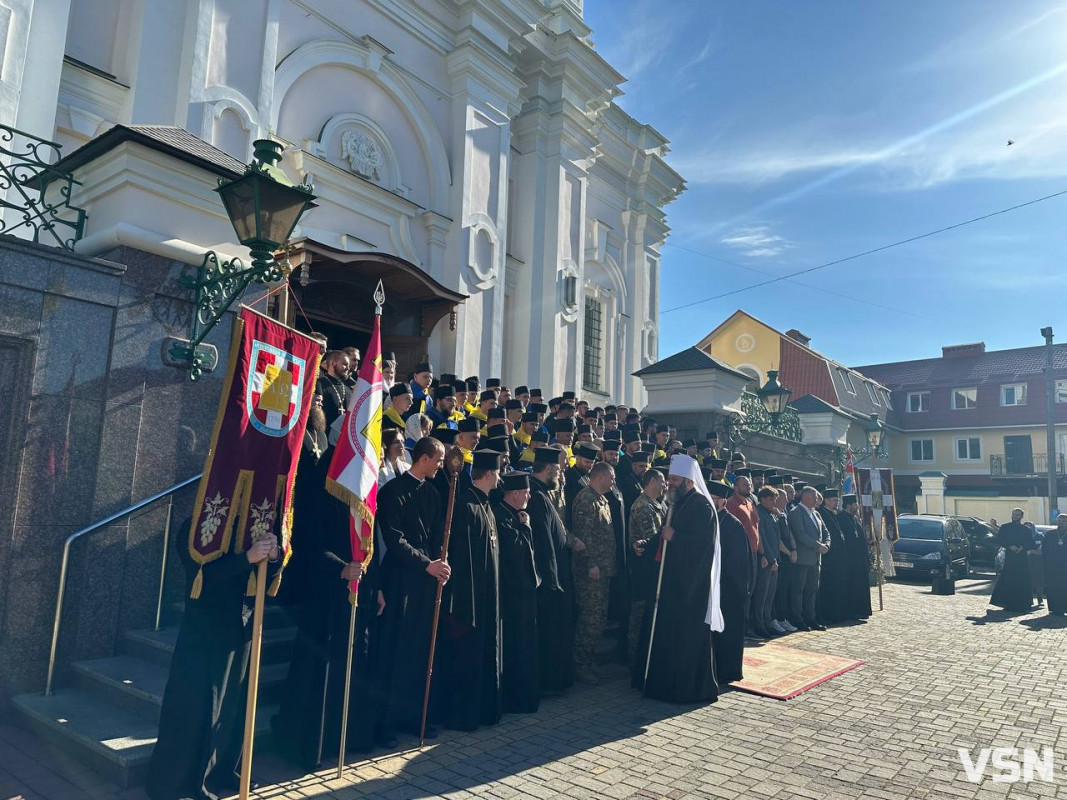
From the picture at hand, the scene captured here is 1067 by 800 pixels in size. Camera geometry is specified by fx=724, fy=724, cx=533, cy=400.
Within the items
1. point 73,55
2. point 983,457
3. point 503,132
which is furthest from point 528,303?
point 983,457

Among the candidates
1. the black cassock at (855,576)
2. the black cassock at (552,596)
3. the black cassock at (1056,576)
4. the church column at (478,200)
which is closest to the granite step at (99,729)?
the black cassock at (552,596)

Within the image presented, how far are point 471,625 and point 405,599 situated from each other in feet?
1.75

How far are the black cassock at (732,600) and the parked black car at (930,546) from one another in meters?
11.6

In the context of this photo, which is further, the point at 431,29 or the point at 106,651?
the point at 431,29

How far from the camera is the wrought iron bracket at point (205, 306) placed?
6.04 m

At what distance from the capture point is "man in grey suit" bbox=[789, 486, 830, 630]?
33.6 ft

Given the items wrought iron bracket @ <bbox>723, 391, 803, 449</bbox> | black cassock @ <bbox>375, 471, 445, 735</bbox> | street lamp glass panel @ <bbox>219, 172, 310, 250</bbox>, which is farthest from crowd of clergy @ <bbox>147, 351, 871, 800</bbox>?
wrought iron bracket @ <bbox>723, 391, 803, 449</bbox>

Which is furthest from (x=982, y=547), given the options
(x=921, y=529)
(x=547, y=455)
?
(x=547, y=455)

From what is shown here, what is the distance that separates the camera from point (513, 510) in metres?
6.22

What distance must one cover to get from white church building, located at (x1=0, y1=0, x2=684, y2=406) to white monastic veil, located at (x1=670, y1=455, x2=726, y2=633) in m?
4.56

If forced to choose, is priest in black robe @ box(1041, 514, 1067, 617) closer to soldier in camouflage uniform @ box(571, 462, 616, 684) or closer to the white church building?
the white church building

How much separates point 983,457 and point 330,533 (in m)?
44.5

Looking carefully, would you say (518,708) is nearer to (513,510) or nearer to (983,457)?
(513,510)

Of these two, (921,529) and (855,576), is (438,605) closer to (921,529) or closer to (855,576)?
(855,576)
